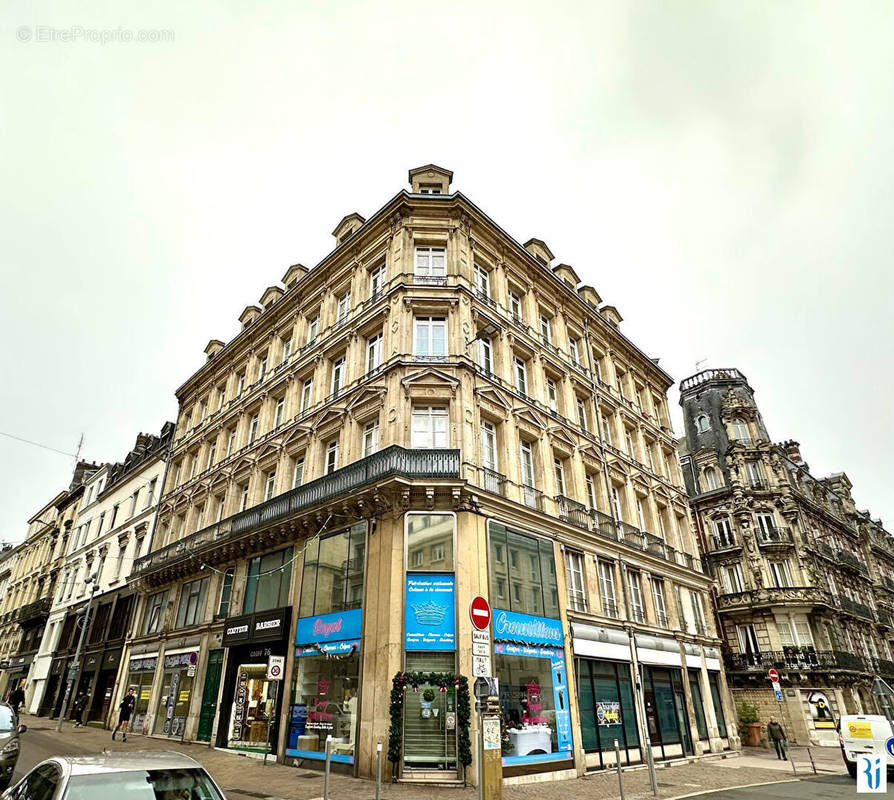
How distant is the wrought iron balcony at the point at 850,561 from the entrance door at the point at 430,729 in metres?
39.7

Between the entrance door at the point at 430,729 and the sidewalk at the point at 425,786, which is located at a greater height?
the entrance door at the point at 430,729

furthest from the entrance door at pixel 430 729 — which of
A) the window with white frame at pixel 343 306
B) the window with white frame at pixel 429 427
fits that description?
the window with white frame at pixel 343 306

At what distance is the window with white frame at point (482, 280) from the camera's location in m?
22.0

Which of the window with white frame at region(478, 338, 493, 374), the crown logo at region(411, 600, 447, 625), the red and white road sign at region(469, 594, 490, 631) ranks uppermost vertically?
the window with white frame at region(478, 338, 493, 374)

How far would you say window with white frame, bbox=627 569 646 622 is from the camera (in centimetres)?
2111

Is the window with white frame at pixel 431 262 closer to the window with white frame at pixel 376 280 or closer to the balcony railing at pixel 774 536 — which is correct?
the window with white frame at pixel 376 280

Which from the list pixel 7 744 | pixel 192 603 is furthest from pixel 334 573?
pixel 192 603

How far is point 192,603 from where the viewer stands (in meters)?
23.7

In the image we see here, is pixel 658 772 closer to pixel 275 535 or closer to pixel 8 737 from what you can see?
pixel 275 535

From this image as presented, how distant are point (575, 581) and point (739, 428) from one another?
28806 mm

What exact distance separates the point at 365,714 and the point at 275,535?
7708 millimetres

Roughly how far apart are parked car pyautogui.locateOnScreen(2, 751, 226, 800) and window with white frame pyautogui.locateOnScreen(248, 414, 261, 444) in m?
20.6

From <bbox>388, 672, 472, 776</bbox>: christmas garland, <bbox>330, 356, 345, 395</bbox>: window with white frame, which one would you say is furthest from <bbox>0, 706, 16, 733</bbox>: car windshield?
<bbox>330, 356, 345, 395</bbox>: window with white frame

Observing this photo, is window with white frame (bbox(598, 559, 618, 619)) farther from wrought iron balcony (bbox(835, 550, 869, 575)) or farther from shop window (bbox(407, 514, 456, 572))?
wrought iron balcony (bbox(835, 550, 869, 575))
